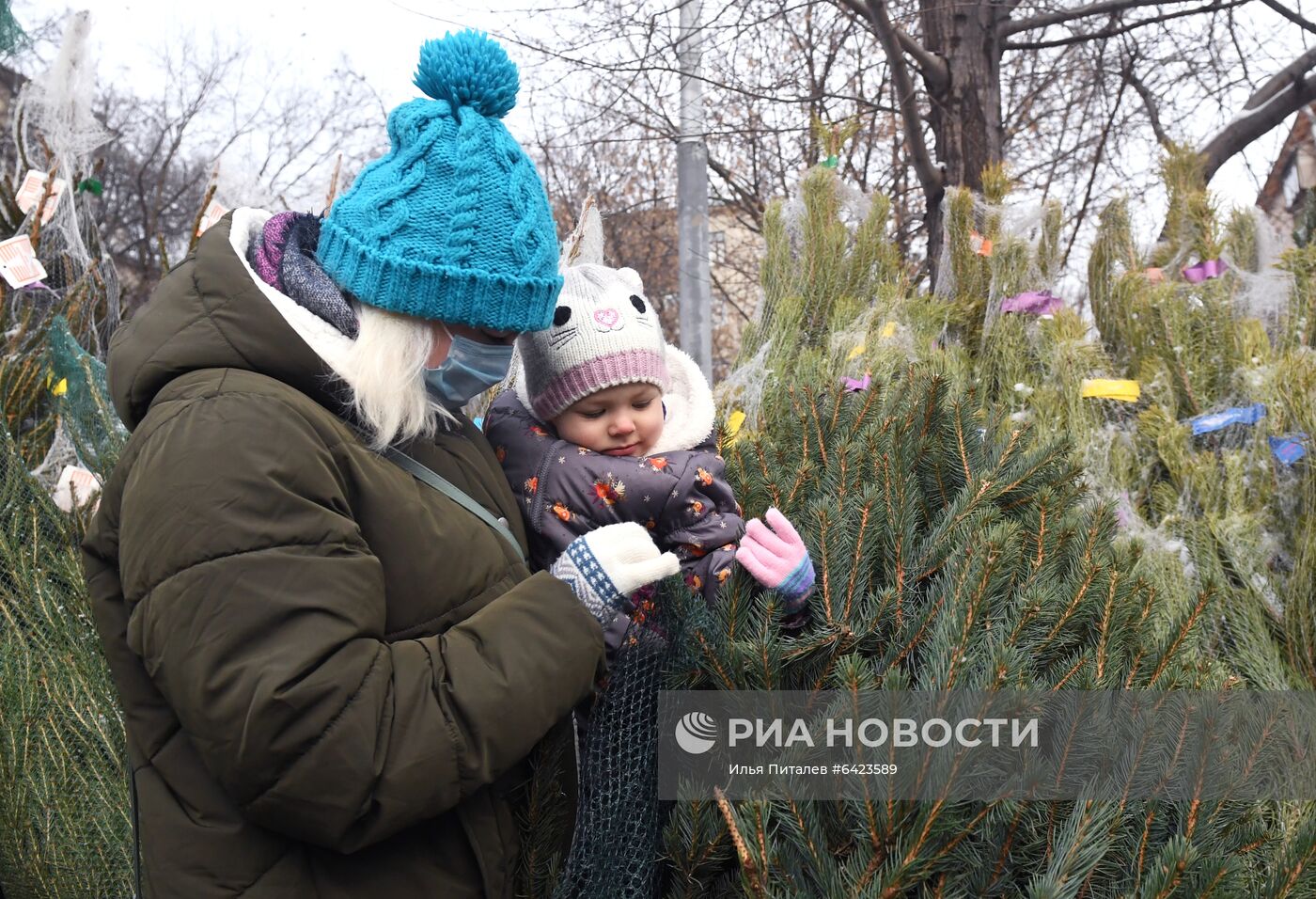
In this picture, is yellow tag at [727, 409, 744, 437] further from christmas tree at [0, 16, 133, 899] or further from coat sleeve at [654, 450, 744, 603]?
christmas tree at [0, 16, 133, 899]

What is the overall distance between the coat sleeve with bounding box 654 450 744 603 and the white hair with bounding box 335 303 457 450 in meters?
0.57

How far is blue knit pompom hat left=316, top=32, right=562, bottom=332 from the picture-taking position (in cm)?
147

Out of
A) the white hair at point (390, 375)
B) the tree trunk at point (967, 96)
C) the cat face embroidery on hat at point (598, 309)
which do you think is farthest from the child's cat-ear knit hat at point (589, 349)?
the tree trunk at point (967, 96)

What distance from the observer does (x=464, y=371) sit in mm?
1540

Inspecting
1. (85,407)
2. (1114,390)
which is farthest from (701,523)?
(1114,390)

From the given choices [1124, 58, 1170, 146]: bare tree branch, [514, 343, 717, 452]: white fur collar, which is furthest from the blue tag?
[1124, 58, 1170, 146]: bare tree branch

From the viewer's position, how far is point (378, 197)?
1513 millimetres

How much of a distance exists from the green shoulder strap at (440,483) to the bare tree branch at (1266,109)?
7141 mm

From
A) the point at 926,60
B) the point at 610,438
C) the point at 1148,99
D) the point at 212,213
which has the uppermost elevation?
the point at 1148,99

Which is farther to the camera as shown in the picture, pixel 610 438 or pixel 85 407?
pixel 85 407

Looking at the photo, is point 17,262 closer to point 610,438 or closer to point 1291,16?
point 610,438

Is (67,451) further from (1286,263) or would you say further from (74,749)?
(1286,263)

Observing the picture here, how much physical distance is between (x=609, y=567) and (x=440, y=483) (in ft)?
0.89

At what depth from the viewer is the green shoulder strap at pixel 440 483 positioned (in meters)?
1.48
